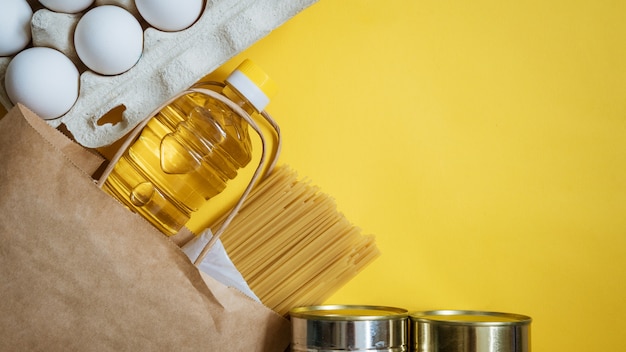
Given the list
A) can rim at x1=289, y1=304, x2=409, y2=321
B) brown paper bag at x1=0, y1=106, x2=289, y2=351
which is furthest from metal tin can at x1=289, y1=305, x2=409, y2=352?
brown paper bag at x1=0, y1=106, x2=289, y2=351

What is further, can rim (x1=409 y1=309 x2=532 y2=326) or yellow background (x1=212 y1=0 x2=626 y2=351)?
yellow background (x1=212 y1=0 x2=626 y2=351)

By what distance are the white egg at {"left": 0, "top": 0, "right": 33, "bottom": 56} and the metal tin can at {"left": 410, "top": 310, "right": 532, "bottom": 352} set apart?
63 centimetres

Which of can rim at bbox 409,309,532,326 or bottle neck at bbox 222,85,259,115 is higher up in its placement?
bottle neck at bbox 222,85,259,115

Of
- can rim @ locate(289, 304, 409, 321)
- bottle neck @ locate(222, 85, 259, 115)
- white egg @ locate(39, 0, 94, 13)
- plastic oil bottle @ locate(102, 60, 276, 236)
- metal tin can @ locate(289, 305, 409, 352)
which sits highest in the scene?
white egg @ locate(39, 0, 94, 13)

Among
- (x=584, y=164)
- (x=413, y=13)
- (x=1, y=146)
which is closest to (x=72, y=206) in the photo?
(x=1, y=146)

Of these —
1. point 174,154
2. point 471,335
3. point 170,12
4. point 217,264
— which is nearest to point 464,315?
point 471,335

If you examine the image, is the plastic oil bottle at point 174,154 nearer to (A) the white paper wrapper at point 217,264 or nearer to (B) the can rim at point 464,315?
(A) the white paper wrapper at point 217,264

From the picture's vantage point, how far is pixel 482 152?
1.02m

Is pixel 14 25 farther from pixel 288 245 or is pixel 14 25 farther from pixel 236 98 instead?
pixel 288 245

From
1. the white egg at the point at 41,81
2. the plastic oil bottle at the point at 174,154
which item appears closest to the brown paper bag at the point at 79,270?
the white egg at the point at 41,81

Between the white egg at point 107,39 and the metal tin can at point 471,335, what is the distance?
52 cm

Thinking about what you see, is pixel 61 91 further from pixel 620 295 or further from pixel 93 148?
pixel 620 295

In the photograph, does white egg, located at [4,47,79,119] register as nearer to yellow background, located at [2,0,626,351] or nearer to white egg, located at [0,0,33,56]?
white egg, located at [0,0,33,56]

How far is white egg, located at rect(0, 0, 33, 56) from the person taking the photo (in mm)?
792
